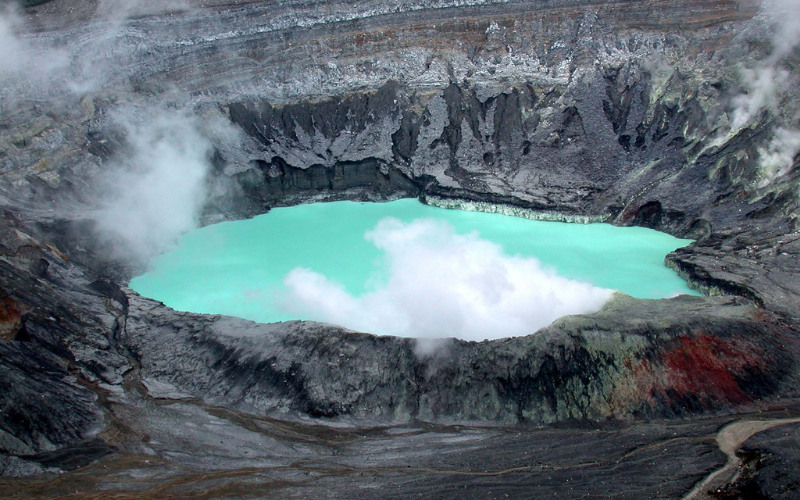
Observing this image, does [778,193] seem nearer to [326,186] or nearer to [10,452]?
[326,186]

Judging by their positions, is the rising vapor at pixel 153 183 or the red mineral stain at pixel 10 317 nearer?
the red mineral stain at pixel 10 317

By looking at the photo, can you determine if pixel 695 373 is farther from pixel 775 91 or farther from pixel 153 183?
pixel 153 183

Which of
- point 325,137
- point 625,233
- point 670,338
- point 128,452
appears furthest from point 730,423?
point 325,137

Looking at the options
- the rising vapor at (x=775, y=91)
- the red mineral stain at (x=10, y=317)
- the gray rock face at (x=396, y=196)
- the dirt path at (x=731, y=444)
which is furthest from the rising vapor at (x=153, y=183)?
the rising vapor at (x=775, y=91)

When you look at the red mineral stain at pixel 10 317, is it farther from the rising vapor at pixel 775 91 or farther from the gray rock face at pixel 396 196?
the rising vapor at pixel 775 91

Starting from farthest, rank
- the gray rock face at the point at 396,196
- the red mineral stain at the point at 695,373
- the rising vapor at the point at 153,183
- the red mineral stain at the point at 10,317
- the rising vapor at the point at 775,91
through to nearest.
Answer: the rising vapor at the point at 153,183
the rising vapor at the point at 775,91
the red mineral stain at the point at 10,317
the red mineral stain at the point at 695,373
the gray rock face at the point at 396,196

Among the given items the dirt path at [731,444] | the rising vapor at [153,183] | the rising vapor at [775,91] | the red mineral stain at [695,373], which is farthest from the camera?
the rising vapor at [153,183]

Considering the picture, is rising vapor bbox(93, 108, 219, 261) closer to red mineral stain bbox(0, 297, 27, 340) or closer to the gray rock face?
the gray rock face
